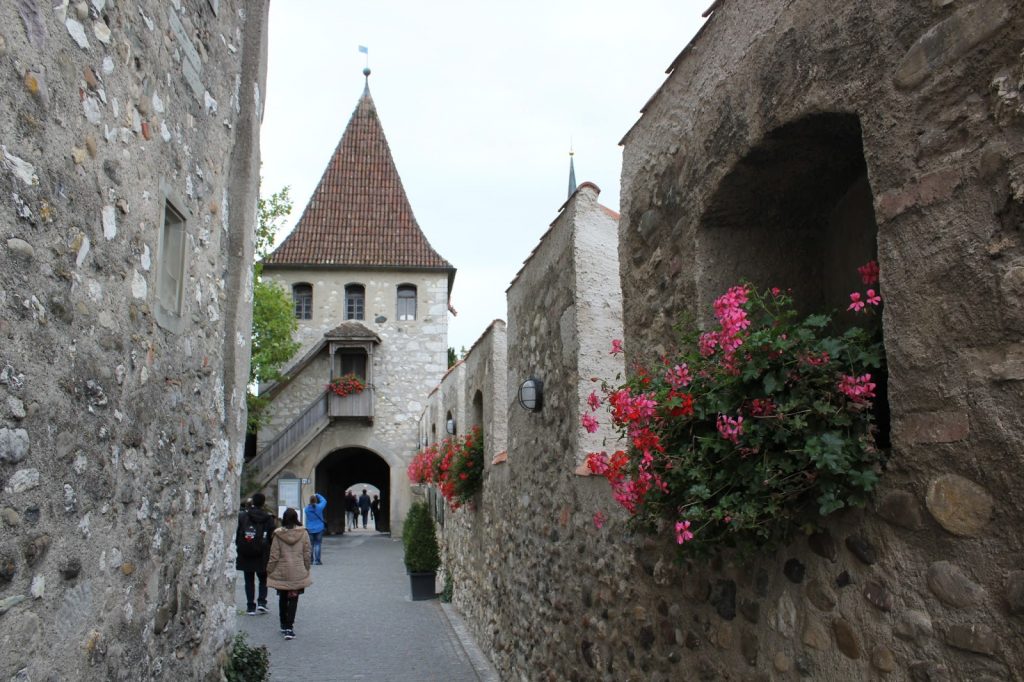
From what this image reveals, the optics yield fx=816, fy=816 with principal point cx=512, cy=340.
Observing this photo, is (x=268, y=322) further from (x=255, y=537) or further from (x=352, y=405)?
(x=255, y=537)

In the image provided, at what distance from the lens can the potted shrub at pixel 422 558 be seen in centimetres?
1234

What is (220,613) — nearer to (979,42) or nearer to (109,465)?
(109,465)

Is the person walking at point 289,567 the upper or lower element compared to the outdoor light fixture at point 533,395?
lower

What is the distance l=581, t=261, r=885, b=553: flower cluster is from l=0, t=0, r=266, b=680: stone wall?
2.16 m

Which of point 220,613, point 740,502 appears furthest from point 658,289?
point 220,613

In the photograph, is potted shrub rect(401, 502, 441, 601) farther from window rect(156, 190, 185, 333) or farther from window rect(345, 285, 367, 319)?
window rect(345, 285, 367, 319)

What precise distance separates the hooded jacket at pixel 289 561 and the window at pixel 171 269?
535cm

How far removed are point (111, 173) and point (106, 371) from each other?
879 mm

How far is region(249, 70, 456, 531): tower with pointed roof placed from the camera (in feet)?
80.7

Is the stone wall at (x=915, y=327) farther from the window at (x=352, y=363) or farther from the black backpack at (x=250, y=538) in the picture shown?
the window at (x=352, y=363)

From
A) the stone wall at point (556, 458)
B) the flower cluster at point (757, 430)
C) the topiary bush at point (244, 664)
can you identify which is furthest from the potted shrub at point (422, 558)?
the flower cluster at point (757, 430)

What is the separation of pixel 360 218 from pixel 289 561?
63.4 feet

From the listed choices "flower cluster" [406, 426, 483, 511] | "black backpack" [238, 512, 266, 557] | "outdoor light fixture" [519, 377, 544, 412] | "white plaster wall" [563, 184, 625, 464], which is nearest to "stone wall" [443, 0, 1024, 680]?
"white plaster wall" [563, 184, 625, 464]

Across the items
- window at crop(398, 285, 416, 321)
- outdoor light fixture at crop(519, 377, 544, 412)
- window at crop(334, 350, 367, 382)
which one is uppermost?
window at crop(398, 285, 416, 321)
